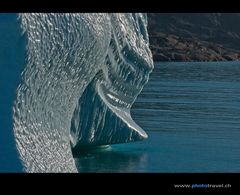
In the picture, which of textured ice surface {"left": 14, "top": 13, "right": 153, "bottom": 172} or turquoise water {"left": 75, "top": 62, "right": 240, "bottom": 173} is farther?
turquoise water {"left": 75, "top": 62, "right": 240, "bottom": 173}

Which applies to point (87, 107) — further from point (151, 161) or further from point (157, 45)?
point (157, 45)

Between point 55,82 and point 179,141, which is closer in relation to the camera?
point 55,82

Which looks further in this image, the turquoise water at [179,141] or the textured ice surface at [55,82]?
the turquoise water at [179,141]

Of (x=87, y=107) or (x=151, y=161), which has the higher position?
(x=87, y=107)

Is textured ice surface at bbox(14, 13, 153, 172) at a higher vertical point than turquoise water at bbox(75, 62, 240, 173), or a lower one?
higher

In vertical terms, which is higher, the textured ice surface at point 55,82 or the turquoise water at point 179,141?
the textured ice surface at point 55,82

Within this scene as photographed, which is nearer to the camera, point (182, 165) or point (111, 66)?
point (111, 66)

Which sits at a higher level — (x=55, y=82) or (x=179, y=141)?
(x=55, y=82)

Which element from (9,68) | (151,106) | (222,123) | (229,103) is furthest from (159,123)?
(9,68)
